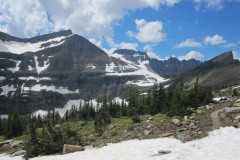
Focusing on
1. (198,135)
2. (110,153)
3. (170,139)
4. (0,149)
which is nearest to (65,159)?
(110,153)

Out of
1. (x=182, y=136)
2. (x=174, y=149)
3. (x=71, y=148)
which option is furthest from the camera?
(x=71, y=148)

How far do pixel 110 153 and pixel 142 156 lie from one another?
3.96 m

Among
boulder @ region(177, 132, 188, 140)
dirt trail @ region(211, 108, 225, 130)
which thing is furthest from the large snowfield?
dirt trail @ region(211, 108, 225, 130)

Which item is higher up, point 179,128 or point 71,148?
point 179,128

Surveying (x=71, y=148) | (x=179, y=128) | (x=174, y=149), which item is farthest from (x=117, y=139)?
(x=174, y=149)

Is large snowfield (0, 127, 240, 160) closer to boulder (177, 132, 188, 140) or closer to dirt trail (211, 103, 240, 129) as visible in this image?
boulder (177, 132, 188, 140)

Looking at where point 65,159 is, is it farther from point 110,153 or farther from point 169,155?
point 169,155

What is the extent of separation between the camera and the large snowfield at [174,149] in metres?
24.5

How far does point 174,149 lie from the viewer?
2739 centimetres

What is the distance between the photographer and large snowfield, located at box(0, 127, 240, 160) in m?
24.5

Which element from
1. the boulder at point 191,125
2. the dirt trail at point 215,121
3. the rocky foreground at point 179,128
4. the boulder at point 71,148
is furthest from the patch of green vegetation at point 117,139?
the dirt trail at point 215,121

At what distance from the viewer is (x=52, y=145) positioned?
36188 millimetres

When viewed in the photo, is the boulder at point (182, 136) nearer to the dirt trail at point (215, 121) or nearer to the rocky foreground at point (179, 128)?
the rocky foreground at point (179, 128)

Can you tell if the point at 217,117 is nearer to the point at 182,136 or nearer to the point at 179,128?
the point at 179,128
